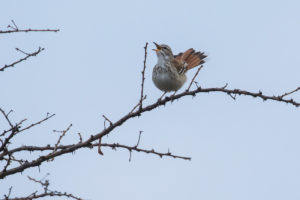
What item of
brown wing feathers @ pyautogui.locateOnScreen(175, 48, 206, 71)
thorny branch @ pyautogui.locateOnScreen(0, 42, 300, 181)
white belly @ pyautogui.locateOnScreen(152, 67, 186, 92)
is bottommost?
thorny branch @ pyautogui.locateOnScreen(0, 42, 300, 181)

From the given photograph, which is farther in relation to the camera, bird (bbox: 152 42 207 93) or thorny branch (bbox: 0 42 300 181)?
bird (bbox: 152 42 207 93)

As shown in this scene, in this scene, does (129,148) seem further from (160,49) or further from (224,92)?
(160,49)

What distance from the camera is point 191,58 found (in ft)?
30.3

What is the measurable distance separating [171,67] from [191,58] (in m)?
0.56

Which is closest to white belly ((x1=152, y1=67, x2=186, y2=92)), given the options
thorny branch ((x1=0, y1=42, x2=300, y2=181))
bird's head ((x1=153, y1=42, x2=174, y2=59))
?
bird's head ((x1=153, y1=42, x2=174, y2=59))

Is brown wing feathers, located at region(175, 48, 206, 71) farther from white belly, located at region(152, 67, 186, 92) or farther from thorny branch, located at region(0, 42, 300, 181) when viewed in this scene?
thorny branch, located at region(0, 42, 300, 181)

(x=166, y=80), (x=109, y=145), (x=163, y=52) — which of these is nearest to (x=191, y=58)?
(x=163, y=52)

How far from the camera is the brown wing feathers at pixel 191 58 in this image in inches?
355

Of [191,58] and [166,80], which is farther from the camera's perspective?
[191,58]

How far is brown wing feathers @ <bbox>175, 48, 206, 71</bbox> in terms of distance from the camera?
9005mm

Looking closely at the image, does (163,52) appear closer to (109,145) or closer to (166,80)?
(166,80)

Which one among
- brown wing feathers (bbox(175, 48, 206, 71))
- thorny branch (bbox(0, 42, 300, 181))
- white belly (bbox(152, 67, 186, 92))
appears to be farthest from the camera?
brown wing feathers (bbox(175, 48, 206, 71))

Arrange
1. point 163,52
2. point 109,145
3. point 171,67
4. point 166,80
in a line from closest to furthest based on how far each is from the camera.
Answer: point 109,145 → point 166,80 → point 171,67 → point 163,52

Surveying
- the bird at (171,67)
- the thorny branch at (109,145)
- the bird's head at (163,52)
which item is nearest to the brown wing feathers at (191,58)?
the bird at (171,67)
